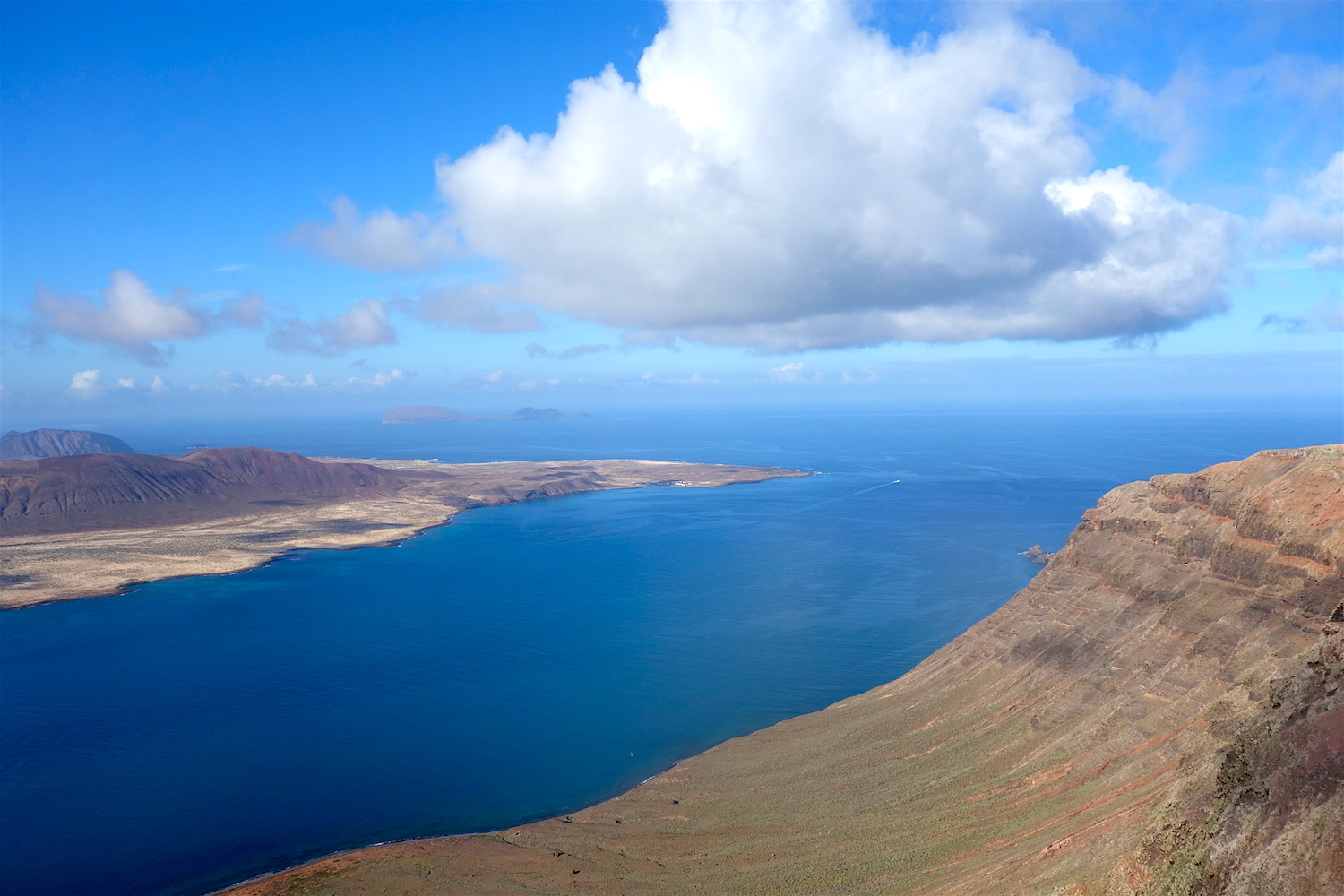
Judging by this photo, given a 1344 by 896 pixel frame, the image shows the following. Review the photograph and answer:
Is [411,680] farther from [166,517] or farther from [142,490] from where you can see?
[142,490]

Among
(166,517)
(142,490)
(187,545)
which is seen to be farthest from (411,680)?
(142,490)

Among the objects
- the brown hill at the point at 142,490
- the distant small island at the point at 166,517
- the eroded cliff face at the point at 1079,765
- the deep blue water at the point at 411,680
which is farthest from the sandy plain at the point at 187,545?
the eroded cliff face at the point at 1079,765

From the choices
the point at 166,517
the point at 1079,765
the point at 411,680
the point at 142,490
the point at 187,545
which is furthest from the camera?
the point at 142,490

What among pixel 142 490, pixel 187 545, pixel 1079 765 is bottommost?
pixel 1079 765

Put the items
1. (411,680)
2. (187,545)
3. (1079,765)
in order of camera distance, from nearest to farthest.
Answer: (1079,765)
(411,680)
(187,545)

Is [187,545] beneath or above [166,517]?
beneath

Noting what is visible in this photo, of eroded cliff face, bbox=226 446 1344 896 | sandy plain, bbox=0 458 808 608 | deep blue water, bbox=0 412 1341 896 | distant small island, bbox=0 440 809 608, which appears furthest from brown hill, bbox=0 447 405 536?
eroded cliff face, bbox=226 446 1344 896

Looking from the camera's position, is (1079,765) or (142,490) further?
(142,490)

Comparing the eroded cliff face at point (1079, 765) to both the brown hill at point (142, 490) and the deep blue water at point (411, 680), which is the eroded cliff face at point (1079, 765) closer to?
the deep blue water at point (411, 680)
